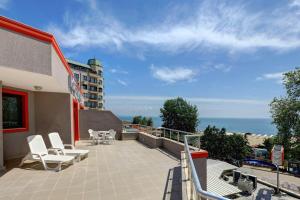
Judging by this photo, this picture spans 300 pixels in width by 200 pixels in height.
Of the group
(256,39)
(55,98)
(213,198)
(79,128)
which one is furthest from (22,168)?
(256,39)

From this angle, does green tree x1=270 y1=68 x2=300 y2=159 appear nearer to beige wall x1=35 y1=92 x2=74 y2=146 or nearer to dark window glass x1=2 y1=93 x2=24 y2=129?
beige wall x1=35 y1=92 x2=74 y2=146

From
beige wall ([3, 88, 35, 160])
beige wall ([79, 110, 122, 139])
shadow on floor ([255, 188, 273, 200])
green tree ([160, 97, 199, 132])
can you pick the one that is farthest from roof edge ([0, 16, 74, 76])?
green tree ([160, 97, 199, 132])

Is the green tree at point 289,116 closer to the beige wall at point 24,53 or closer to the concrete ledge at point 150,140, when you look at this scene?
the concrete ledge at point 150,140

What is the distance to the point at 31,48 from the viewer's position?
16.3ft

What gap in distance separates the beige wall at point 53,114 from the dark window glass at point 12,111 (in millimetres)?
927

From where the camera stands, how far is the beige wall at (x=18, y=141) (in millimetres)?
8375

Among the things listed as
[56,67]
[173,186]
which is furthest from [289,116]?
[56,67]

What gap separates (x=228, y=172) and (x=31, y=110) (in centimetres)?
2046

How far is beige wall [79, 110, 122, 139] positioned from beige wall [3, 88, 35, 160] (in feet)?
19.7

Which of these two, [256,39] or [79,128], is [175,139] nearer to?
[79,128]

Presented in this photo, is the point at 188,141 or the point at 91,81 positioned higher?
the point at 91,81

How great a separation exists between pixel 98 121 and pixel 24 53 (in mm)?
11779

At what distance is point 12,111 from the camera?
29.2ft

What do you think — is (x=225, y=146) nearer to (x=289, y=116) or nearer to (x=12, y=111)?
(x=289, y=116)
